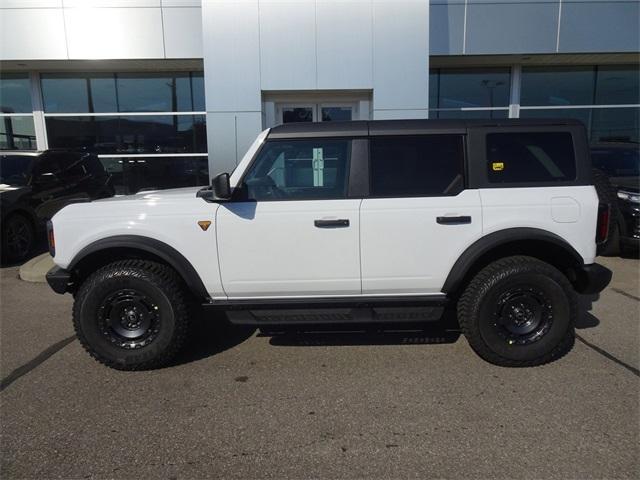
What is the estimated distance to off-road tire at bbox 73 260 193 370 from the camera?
3.55 m

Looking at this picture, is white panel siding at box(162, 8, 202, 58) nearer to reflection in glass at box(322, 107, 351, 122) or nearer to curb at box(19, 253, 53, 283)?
reflection in glass at box(322, 107, 351, 122)

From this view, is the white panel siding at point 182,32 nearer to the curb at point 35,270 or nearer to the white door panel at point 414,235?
the curb at point 35,270

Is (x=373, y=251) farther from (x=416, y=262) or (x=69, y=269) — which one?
(x=69, y=269)

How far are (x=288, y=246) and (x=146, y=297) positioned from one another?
3.88 feet

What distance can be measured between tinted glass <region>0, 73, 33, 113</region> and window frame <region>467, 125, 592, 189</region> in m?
12.8

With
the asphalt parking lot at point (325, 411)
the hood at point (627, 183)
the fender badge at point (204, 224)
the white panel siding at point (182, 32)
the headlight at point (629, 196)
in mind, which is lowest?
the asphalt parking lot at point (325, 411)

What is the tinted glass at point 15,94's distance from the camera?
40.0 feet

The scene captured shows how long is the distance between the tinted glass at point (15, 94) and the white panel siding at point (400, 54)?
9420 millimetres

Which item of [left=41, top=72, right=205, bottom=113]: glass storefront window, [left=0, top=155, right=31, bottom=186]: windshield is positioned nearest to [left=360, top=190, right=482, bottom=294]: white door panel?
[left=0, top=155, right=31, bottom=186]: windshield

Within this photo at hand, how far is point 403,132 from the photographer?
360 centimetres

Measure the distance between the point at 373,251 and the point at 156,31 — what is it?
898cm

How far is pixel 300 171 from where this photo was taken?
3648 millimetres

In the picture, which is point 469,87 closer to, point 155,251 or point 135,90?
point 135,90

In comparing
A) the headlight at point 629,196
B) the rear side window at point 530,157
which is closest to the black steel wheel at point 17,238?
the rear side window at point 530,157
